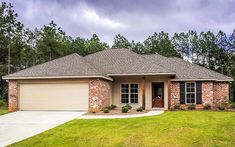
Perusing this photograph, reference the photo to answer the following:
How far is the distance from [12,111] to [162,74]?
36.7 feet

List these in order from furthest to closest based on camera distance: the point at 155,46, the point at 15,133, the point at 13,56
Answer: the point at 155,46
the point at 13,56
the point at 15,133

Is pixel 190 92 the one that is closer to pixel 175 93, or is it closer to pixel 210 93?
pixel 175 93

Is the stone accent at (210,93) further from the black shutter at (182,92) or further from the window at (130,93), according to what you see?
the window at (130,93)

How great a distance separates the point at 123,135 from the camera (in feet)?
44.5

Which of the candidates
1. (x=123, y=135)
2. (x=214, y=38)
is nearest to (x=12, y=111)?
(x=123, y=135)

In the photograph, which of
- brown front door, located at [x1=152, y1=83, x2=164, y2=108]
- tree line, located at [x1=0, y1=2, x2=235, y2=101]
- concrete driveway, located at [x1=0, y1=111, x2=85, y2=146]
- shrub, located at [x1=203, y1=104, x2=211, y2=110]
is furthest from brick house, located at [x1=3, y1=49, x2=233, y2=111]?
tree line, located at [x1=0, y1=2, x2=235, y2=101]

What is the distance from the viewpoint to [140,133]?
1390 centimetres

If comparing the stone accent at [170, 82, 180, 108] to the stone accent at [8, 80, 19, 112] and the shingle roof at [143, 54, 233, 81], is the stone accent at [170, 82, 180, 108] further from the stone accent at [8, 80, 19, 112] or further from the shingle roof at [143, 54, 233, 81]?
the stone accent at [8, 80, 19, 112]

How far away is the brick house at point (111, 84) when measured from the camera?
2255 centimetres

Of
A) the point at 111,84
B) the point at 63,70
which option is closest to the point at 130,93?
the point at 111,84

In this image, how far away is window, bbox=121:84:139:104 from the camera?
85.7ft

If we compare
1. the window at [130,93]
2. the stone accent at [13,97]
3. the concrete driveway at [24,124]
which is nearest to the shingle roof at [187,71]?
the window at [130,93]

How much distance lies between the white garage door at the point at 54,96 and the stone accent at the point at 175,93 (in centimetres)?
726

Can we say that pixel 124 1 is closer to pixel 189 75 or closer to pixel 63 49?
pixel 189 75
